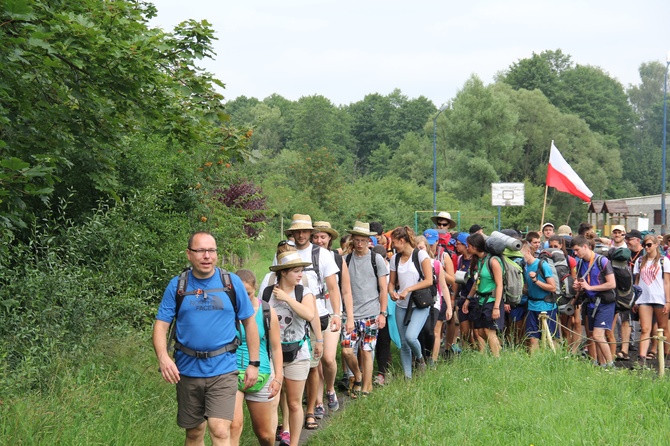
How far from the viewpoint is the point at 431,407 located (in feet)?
25.2

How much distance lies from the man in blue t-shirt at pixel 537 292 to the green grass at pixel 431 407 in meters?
1.48

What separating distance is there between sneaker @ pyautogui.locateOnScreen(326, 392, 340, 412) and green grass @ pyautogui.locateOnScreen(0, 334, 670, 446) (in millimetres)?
258

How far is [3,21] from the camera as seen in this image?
7.11 meters

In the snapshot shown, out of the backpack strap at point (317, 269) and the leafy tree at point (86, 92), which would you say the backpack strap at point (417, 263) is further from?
the leafy tree at point (86, 92)

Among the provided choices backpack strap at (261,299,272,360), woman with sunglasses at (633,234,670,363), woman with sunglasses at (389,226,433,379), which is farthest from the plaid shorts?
woman with sunglasses at (633,234,670,363)

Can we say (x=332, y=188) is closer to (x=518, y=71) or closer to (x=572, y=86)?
(x=518, y=71)

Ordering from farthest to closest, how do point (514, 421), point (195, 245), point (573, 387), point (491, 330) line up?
point (491, 330) → point (573, 387) → point (514, 421) → point (195, 245)

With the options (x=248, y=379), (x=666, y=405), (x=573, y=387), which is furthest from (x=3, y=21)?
(x=666, y=405)

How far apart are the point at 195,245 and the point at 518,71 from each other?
84.9 metres

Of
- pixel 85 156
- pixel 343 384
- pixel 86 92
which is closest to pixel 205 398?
pixel 86 92

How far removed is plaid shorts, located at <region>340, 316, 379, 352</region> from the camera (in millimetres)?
9328

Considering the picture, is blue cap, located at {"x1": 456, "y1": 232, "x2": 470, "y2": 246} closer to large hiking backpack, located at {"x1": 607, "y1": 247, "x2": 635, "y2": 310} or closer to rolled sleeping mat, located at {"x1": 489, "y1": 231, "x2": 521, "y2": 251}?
rolled sleeping mat, located at {"x1": 489, "y1": 231, "x2": 521, "y2": 251}

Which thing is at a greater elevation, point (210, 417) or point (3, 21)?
point (3, 21)

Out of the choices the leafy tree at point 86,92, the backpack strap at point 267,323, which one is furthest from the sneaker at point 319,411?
the leafy tree at point 86,92
